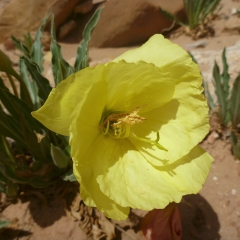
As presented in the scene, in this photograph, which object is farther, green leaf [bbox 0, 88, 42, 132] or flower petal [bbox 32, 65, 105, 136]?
green leaf [bbox 0, 88, 42, 132]

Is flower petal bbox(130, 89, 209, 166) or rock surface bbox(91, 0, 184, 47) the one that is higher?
flower petal bbox(130, 89, 209, 166)

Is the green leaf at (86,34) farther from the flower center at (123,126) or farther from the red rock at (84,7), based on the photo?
the red rock at (84,7)

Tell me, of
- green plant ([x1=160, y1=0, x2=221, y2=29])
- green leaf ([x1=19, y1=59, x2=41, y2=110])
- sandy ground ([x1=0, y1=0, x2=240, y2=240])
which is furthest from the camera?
green plant ([x1=160, y1=0, x2=221, y2=29])

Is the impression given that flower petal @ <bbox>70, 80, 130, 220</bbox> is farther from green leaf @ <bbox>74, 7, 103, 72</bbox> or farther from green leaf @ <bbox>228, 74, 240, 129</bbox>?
green leaf @ <bbox>228, 74, 240, 129</bbox>

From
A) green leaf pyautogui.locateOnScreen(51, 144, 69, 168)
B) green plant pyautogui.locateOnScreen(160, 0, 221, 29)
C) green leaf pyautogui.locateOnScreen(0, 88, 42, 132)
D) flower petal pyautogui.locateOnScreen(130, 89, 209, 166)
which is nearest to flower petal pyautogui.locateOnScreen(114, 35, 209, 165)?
flower petal pyautogui.locateOnScreen(130, 89, 209, 166)

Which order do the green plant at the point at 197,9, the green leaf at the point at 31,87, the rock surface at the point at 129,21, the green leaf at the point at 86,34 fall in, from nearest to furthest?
the green leaf at the point at 86,34 → the green leaf at the point at 31,87 → the green plant at the point at 197,9 → the rock surface at the point at 129,21

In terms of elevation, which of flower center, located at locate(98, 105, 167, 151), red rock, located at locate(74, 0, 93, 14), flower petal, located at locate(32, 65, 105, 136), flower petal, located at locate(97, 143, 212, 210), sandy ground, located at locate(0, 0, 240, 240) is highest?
flower petal, located at locate(32, 65, 105, 136)

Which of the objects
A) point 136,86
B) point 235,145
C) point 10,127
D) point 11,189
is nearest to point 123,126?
point 136,86

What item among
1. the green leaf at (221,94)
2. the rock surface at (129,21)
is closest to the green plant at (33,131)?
the green leaf at (221,94)
